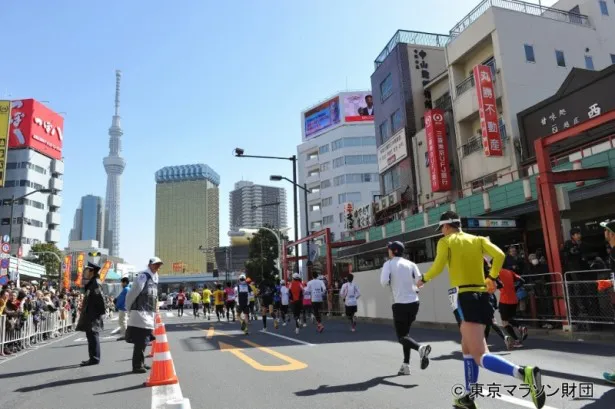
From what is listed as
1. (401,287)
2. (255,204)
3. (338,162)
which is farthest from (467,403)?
(255,204)

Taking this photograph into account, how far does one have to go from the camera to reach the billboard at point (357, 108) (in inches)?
2886

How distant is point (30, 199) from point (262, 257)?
4428 cm

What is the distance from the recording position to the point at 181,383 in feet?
21.2

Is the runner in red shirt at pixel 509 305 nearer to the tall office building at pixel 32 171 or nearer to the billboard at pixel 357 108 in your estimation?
the billboard at pixel 357 108

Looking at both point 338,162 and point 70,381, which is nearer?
point 70,381

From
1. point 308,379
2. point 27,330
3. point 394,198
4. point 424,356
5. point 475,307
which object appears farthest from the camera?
point 394,198

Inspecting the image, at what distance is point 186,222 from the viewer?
522 feet

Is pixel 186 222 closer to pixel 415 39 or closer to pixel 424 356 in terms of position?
pixel 415 39

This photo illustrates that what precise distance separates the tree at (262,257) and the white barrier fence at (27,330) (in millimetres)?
31795

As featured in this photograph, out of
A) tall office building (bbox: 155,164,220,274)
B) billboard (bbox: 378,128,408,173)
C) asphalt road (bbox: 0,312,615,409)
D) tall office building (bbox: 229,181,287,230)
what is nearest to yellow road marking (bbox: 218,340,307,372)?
asphalt road (bbox: 0,312,615,409)

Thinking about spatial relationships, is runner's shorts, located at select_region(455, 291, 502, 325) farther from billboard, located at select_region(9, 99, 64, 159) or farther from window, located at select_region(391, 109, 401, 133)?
billboard, located at select_region(9, 99, 64, 159)

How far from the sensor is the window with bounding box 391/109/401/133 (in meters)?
30.3

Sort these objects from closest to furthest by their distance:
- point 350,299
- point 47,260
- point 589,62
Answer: point 350,299 < point 589,62 < point 47,260

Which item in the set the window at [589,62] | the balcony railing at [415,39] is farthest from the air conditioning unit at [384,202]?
the window at [589,62]
